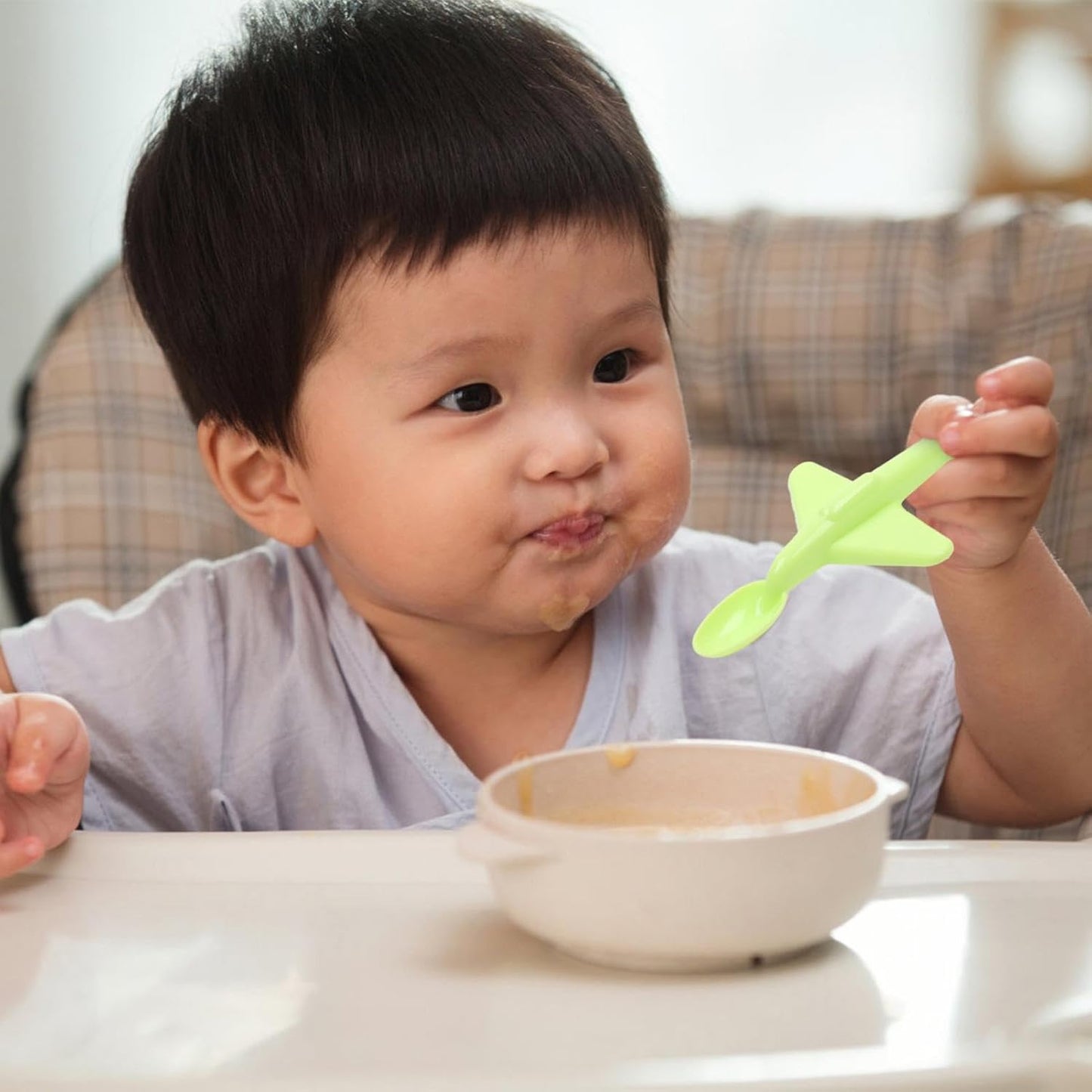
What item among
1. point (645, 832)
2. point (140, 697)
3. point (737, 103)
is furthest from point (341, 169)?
point (737, 103)

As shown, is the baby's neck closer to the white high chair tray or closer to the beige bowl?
the white high chair tray

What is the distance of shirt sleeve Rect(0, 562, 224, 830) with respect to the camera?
1.07 meters

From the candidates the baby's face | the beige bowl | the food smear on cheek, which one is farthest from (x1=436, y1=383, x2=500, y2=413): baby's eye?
the beige bowl

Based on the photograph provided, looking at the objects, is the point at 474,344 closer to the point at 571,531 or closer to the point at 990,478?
the point at 571,531

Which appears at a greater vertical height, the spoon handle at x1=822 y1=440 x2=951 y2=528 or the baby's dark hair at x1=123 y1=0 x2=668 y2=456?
the baby's dark hair at x1=123 y1=0 x2=668 y2=456

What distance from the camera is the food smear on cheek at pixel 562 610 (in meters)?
1.02

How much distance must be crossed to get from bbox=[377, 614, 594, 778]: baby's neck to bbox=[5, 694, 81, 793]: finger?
14.1 inches

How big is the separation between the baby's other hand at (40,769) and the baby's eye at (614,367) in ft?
1.30

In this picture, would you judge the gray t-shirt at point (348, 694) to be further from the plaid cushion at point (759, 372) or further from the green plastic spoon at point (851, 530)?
the green plastic spoon at point (851, 530)

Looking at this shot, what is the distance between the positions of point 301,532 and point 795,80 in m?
2.15

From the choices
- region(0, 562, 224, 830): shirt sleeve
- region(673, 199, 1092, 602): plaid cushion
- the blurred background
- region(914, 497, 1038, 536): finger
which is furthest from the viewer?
the blurred background

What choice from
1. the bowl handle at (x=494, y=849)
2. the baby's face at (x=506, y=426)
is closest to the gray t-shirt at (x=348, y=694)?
the baby's face at (x=506, y=426)

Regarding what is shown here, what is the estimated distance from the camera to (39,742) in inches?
32.7

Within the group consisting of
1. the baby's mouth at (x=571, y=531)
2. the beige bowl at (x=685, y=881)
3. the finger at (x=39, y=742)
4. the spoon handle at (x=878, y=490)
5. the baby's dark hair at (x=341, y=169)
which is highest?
the baby's dark hair at (x=341, y=169)
